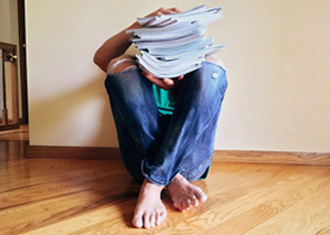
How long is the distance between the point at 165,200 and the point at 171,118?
253mm

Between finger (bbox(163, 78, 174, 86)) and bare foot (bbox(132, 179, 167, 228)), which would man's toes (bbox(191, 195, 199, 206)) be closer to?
bare foot (bbox(132, 179, 167, 228))

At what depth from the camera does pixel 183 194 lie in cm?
81

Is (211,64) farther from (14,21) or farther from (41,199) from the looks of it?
(14,21)

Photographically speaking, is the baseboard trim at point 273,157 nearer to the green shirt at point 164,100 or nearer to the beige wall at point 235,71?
the beige wall at point 235,71

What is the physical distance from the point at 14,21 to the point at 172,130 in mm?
3470

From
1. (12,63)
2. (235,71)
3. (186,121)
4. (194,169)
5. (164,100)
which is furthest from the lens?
(12,63)

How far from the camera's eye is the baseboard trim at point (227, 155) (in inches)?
54.4

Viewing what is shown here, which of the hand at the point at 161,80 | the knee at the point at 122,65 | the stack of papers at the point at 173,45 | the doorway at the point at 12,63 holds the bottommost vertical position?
the doorway at the point at 12,63

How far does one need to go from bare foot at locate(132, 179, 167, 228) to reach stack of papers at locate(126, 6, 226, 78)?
308 mm

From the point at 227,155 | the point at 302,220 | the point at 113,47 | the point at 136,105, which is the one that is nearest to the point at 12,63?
the point at 113,47

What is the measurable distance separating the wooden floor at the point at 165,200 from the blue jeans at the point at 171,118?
136mm

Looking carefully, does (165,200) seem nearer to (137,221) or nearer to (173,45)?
(137,221)

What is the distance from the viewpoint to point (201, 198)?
0.79 metres

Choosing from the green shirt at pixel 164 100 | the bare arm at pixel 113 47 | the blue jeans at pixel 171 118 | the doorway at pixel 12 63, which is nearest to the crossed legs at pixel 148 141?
the blue jeans at pixel 171 118
